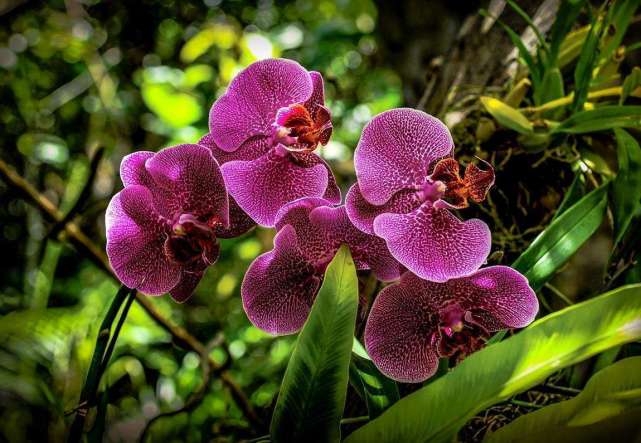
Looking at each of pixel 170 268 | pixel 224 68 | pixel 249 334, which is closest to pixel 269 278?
pixel 170 268

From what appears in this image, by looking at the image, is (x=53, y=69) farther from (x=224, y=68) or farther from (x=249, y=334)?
(x=249, y=334)

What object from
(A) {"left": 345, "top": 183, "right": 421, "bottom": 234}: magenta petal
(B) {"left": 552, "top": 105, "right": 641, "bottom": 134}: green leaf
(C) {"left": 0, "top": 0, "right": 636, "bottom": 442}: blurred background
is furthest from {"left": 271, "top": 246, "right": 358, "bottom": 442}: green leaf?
(B) {"left": 552, "top": 105, "right": 641, "bottom": 134}: green leaf

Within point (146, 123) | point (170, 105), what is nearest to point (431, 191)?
point (170, 105)

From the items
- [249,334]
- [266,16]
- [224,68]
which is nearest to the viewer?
[249,334]

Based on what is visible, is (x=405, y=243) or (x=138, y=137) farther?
(x=138, y=137)

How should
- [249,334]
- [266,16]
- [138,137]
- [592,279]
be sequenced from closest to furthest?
[592,279] → [249,334] → [138,137] → [266,16]

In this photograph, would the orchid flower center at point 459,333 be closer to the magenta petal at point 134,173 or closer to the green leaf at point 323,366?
the green leaf at point 323,366
